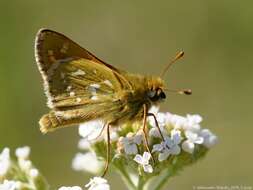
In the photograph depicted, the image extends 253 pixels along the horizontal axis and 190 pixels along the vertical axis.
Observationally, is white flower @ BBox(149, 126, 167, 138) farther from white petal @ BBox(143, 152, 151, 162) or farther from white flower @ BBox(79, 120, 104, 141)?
white flower @ BBox(79, 120, 104, 141)

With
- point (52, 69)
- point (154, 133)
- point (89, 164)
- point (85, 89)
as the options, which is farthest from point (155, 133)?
point (89, 164)

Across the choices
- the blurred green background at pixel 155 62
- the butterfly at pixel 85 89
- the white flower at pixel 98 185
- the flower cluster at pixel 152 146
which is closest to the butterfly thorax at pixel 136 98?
the butterfly at pixel 85 89

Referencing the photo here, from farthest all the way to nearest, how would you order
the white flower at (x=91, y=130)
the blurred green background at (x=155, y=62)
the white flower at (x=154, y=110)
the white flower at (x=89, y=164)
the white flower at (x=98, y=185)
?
the blurred green background at (x=155, y=62) → the white flower at (x=89, y=164) → the white flower at (x=154, y=110) → the white flower at (x=91, y=130) → the white flower at (x=98, y=185)

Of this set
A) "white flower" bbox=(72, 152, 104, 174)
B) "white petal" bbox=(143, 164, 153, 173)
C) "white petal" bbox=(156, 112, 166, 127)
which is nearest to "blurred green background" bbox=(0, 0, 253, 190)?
"white flower" bbox=(72, 152, 104, 174)

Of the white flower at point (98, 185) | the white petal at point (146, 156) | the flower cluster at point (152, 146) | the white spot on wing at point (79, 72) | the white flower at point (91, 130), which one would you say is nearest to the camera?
the white flower at point (98, 185)

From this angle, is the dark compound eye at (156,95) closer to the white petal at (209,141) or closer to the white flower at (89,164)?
the white petal at (209,141)

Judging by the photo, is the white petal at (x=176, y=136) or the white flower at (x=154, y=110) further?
the white flower at (x=154, y=110)

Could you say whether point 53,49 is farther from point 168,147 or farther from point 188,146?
point 188,146

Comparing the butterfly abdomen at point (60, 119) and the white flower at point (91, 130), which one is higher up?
the butterfly abdomen at point (60, 119)
